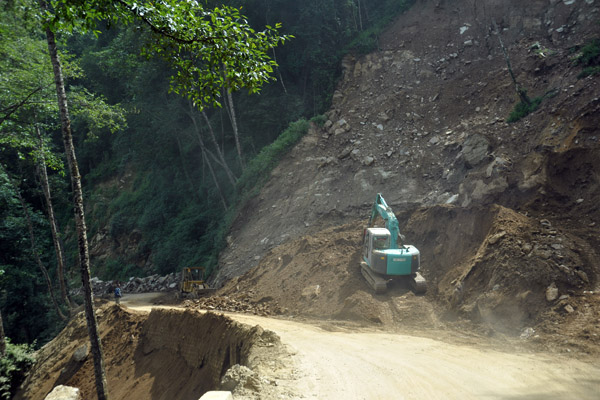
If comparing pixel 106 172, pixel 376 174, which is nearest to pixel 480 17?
pixel 376 174

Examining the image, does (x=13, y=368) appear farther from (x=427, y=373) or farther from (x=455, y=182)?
(x=455, y=182)

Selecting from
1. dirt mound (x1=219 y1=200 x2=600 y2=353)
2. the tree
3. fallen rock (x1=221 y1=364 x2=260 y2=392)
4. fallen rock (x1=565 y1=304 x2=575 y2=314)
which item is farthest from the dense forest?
fallen rock (x1=565 y1=304 x2=575 y2=314)

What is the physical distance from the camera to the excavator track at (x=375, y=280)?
13130 mm

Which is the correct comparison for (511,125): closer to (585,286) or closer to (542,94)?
(542,94)

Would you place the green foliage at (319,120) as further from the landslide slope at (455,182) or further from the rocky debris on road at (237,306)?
the rocky debris on road at (237,306)

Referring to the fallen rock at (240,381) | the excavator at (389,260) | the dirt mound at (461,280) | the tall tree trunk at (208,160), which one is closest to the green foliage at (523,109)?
the dirt mound at (461,280)

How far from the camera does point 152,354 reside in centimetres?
1280

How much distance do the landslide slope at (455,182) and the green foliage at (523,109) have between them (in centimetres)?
35

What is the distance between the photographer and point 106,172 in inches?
1642

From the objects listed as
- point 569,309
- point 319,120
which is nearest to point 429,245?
point 569,309

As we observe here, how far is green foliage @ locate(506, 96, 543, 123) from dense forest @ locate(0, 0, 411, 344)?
11309 millimetres

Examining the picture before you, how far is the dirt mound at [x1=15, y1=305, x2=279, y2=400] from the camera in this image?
10320mm

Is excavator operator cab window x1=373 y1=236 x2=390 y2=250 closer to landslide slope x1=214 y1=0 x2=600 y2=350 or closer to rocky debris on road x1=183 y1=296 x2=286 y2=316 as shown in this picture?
landslide slope x1=214 y1=0 x2=600 y2=350

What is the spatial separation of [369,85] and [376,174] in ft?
26.2
